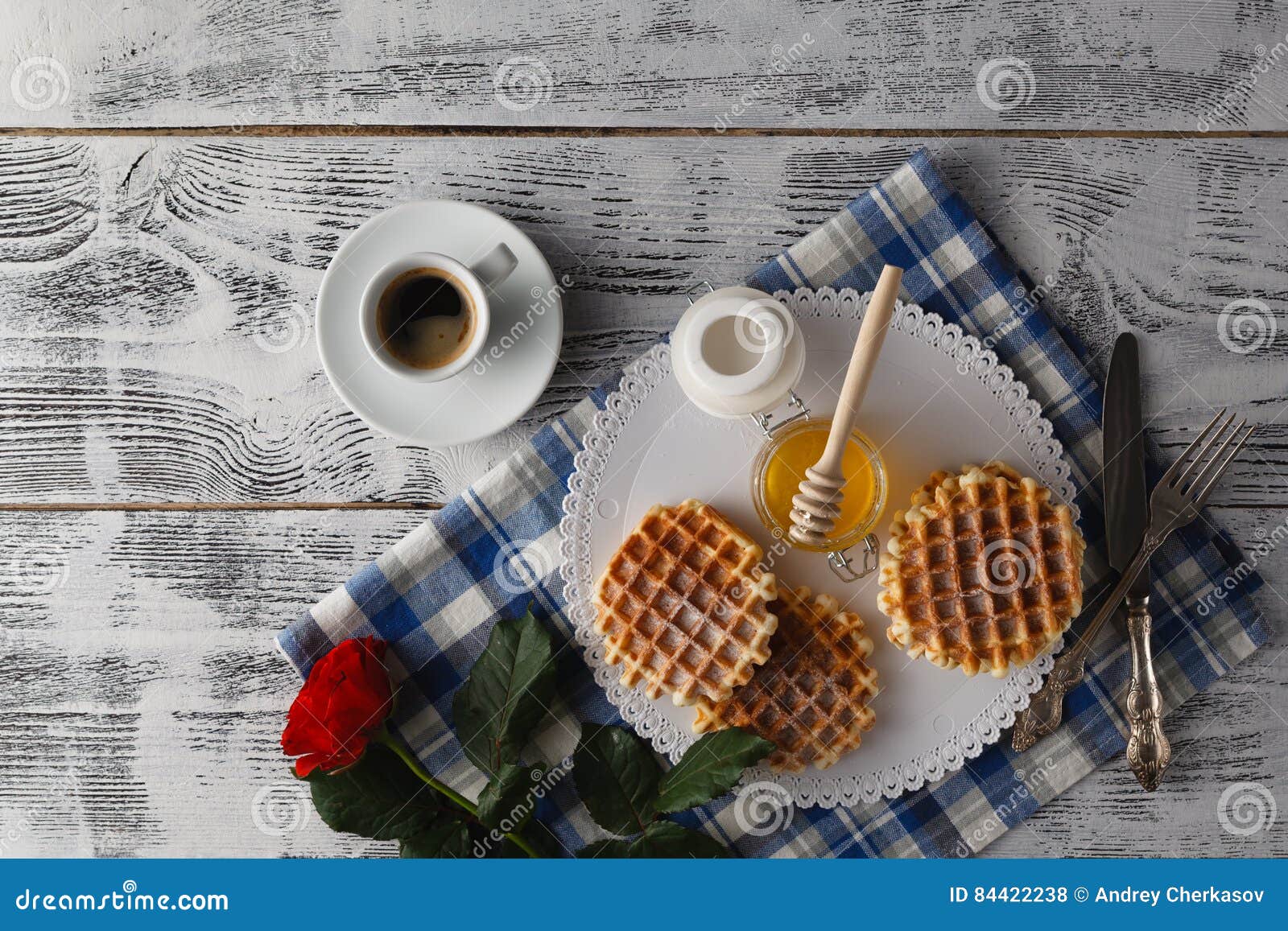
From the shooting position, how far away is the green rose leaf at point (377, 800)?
1479 mm

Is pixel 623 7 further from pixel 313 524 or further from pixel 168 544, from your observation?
pixel 168 544

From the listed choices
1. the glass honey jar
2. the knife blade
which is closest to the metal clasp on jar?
the glass honey jar

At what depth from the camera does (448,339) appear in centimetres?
151

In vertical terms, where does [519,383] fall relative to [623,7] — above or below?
below

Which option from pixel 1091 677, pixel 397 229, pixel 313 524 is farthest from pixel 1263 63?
pixel 313 524

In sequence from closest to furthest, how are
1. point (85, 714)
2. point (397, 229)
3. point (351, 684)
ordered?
point (351, 684) < point (397, 229) < point (85, 714)

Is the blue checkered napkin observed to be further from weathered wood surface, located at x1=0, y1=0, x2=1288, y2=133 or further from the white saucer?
weathered wood surface, located at x1=0, y1=0, x2=1288, y2=133

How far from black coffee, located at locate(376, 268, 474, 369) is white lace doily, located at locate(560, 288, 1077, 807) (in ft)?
0.90

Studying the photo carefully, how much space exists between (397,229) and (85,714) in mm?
1036

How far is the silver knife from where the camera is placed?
1532 millimetres

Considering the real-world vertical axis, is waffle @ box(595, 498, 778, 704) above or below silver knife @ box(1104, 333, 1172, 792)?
above

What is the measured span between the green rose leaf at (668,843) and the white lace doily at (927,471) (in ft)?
0.39
